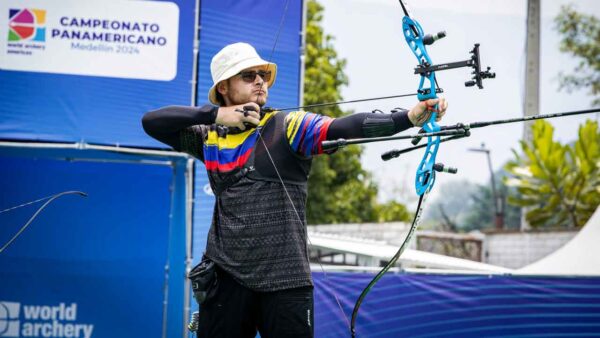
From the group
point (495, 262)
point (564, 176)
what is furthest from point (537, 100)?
point (495, 262)

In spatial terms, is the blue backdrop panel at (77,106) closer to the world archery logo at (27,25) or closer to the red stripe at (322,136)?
the world archery logo at (27,25)

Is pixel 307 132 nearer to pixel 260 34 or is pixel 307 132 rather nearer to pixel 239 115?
pixel 239 115

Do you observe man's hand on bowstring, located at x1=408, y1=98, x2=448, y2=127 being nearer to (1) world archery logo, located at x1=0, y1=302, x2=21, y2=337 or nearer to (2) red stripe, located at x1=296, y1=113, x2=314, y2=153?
(2) red stripe, located at x1=296, y1=113, x2=314, y2=153

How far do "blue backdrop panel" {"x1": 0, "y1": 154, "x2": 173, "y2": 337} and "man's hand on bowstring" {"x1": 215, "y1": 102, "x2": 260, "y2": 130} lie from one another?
3313 mm

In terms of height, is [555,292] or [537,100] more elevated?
[537,100]

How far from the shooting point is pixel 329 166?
71.8 feet

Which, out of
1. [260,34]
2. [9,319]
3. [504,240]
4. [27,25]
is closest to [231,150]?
[260,34]

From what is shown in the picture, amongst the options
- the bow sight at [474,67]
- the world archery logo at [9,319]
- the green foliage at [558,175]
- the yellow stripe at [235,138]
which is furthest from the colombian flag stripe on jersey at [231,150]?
the green foliage at [558,175]

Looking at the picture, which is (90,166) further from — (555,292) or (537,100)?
(537,100)

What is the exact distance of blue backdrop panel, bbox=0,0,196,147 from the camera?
20.0 feet

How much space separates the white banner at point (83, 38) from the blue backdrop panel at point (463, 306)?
6.95ft

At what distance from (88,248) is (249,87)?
3.30m

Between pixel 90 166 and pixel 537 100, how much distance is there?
1124 cm

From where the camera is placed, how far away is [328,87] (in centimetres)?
2144
